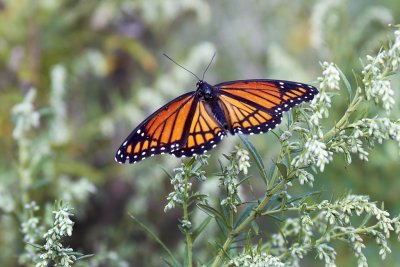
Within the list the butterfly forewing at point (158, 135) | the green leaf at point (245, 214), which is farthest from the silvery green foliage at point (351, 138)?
the butterfly forewing at point (158, 135)

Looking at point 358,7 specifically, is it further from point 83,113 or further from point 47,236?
point 47,236

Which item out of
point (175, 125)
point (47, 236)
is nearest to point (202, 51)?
point (175, 125)

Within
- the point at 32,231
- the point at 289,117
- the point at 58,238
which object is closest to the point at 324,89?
the point at 289,117

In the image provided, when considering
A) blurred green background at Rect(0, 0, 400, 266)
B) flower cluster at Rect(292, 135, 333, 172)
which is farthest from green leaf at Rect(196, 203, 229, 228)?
blurred green background at Rect(0, 0, 400, 266)

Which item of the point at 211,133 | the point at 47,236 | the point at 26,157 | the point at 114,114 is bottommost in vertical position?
the point at 47,236

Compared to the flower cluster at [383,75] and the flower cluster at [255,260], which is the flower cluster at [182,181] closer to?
the flower cluster at [255,260]

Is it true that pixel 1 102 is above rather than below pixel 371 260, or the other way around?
above
